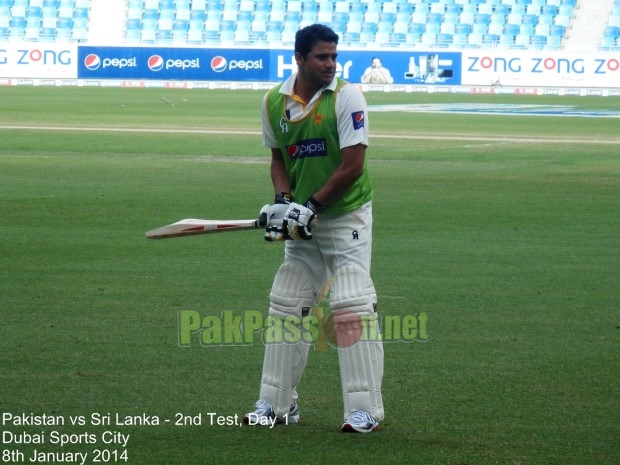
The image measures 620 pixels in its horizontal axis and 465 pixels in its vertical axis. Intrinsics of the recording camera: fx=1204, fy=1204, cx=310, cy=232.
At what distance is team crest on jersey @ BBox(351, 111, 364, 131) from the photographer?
5.44 m

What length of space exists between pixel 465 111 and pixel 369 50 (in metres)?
13.9

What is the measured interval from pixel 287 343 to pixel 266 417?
1.22 feet

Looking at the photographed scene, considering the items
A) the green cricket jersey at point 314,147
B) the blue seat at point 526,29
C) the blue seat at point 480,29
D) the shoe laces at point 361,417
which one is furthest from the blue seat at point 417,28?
the shoe laces at point 361,417

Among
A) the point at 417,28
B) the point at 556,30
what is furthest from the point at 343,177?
the point at 417,28

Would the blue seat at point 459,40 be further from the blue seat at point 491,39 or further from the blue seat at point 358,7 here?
the blue seat at point 358,7

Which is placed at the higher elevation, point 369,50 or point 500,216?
point 369,50

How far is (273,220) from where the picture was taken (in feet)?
18.3

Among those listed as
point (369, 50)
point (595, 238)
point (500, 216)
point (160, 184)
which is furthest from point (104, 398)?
point (369, 50)

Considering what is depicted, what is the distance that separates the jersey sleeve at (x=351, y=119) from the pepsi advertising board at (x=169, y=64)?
144ft

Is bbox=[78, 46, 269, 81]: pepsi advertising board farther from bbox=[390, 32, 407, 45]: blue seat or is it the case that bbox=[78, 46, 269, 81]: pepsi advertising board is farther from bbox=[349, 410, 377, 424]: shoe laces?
bbox=[349, 410, 377, 424]: shoe laces

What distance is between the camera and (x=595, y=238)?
12133 mm

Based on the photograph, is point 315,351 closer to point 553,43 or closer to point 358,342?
point 358,342

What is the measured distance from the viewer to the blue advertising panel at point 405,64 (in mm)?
47531

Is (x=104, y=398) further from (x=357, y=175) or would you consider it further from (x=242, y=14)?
(x=242, y=14)
